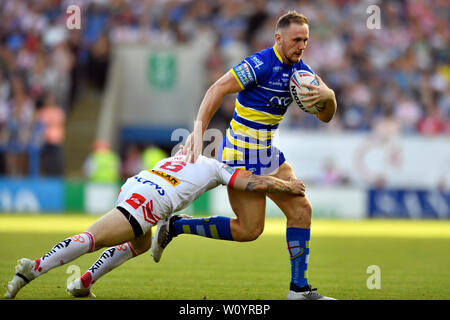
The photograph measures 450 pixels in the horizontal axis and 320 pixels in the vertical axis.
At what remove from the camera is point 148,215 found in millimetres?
6090

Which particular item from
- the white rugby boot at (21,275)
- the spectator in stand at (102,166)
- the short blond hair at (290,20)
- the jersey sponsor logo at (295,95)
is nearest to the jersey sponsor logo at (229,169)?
the jersey sponsor logo at (295,95)

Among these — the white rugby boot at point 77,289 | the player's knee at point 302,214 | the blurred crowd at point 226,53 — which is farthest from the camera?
the blurred crowd at point 226,53

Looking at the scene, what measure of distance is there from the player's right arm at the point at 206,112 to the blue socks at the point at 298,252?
1.15m

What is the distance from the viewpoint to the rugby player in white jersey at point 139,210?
586 cm

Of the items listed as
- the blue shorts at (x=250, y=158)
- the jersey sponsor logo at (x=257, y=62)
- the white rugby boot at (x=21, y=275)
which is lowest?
the white rugby boot at (x=21, y=275)

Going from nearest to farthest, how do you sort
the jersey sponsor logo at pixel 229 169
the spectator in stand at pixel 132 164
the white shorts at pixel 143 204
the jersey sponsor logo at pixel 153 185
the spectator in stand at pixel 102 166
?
the white shorts at pixel 143 204, the jersey sponsor logo at pixel 153 185, the jersey sponsor logo at pixel 229 169, the spectator in stand at pixel 102 166, the spectator in stand at pixel 132 164

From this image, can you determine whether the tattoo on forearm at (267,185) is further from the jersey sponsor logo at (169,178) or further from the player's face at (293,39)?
the player's face at (293,39)

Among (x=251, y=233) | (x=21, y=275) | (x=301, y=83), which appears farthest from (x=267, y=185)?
(x=21, y=275)

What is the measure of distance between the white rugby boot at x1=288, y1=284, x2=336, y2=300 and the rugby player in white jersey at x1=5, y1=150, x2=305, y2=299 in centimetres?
82

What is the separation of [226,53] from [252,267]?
44.0 ft

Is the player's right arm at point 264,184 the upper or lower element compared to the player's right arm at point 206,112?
lower

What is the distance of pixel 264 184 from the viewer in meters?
6.43

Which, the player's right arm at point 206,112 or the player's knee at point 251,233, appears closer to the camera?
the player's right arm at point 206,112

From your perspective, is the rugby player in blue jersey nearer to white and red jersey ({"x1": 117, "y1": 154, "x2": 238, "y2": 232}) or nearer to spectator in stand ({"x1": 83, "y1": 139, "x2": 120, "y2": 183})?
white and red jersey ({"x1": 117, "y1": 154, "x2": 238, "y2": 232})
